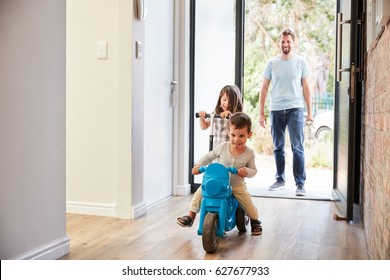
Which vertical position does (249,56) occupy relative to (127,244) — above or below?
above

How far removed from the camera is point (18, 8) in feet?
7.12

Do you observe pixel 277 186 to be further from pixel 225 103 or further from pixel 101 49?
pixel 101 49

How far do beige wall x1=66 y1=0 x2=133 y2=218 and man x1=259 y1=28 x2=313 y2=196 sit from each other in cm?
196

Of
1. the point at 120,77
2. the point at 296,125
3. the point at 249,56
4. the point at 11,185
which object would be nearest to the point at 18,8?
the point at 11,185

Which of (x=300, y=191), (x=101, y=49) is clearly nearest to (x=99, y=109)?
(x=101, y=49)

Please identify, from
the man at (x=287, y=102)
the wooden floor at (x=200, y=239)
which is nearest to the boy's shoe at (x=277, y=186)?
the man at (x=287, y=102)

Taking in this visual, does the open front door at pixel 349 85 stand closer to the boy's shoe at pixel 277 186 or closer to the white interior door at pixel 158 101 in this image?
the boy's shoe at pixel 277 186

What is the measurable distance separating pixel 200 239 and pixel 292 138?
227 centimetres

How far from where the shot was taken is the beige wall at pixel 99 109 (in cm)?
344

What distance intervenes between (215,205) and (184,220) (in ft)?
0.97

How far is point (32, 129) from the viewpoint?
2289 mm

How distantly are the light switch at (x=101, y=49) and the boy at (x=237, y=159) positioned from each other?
105 centimetres

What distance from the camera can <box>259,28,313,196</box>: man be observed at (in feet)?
16.1
